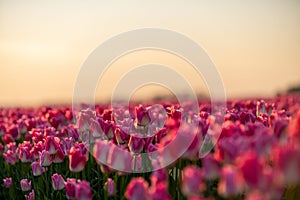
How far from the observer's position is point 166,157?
260cm

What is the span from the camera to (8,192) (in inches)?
241

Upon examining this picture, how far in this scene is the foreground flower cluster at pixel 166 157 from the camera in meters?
1.93

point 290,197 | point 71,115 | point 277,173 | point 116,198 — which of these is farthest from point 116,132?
point 71,115

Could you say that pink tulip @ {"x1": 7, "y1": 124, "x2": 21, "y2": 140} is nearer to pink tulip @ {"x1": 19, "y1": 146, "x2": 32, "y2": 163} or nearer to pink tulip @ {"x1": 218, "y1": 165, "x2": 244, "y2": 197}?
pink tulip @ {"x1": 19, "y1": 146, "x2": 32, "y2": 163}

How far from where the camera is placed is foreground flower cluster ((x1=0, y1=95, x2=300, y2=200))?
1.93 m

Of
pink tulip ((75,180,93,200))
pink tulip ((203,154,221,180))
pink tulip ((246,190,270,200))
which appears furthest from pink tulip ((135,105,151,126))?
pink tulip ((246,190,270,200))

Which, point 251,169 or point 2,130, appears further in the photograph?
point 2,130

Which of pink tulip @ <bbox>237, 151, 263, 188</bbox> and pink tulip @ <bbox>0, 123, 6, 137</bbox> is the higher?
pink tulip @ <bbox>237, 151, 263, 188</bbox>

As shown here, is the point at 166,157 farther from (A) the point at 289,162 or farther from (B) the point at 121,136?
(B) the point at 121,136

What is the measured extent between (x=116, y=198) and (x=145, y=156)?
→ 47 centimetres

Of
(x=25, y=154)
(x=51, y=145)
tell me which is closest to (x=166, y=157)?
(x=51, y=145)

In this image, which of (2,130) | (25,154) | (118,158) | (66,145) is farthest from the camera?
(2,130)

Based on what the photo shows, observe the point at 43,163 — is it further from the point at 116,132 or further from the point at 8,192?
the point at 8,192

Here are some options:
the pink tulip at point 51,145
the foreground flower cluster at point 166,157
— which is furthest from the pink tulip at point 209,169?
the pink tulip at point 51,145
